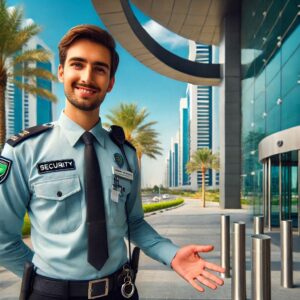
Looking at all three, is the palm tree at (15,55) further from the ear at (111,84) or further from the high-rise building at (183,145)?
the high-rise building at (183,145)

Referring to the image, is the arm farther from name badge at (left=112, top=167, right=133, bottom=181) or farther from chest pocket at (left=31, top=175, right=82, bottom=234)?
name badge at (left=112, top=167, right=133, bottom=181)

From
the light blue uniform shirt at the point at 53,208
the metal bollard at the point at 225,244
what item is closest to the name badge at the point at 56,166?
the light blue uniform shirt at the point at 53,208

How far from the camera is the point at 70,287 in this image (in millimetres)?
1540

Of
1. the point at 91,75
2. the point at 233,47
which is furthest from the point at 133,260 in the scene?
the point at 233,47

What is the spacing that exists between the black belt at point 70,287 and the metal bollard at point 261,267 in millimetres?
3063

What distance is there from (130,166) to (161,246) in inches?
18.1

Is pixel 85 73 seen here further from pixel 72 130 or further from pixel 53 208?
pixel 53 208

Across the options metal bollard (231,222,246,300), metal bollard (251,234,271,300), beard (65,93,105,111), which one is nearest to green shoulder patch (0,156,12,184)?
beard (65,93,105,111)

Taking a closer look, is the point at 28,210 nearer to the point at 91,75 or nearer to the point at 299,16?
the point at 91,75

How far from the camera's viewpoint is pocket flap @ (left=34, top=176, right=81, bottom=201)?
1.59 meters

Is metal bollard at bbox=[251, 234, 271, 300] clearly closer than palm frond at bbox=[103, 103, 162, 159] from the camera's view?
Yes

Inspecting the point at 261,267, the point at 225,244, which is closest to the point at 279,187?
the point at 225,244

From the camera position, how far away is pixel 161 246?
1843 mm

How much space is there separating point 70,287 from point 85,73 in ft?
3.20
